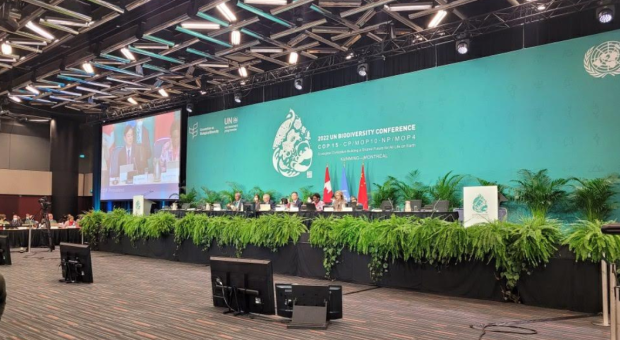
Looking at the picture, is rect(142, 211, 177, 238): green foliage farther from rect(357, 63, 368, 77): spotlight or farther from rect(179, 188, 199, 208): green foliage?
rect(357, 63, 368, 77): spotlight

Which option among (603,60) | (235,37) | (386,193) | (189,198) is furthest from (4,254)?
(603,60)

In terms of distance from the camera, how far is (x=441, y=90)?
10.0m

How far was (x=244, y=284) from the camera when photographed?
463 cm

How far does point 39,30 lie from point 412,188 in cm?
806

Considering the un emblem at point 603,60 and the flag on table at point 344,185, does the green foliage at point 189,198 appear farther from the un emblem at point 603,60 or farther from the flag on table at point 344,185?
the un emblem at point 603,60

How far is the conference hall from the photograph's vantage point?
4.70 meters

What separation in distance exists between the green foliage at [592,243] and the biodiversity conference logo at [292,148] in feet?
24.9

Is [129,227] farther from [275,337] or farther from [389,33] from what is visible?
[275,337]

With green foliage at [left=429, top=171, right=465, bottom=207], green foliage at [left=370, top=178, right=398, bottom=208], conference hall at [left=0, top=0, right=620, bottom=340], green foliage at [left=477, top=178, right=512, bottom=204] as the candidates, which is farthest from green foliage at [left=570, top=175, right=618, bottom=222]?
green foliage at [left=370, top=178, right=398, bottom=208]

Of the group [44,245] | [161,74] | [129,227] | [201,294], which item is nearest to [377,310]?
[201,294]

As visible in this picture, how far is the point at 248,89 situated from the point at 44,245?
729 cm

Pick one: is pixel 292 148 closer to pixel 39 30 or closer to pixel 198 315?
pixel 39 30

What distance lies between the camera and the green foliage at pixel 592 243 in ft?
15.1

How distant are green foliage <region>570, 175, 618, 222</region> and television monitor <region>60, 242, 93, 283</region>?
24.9ft
